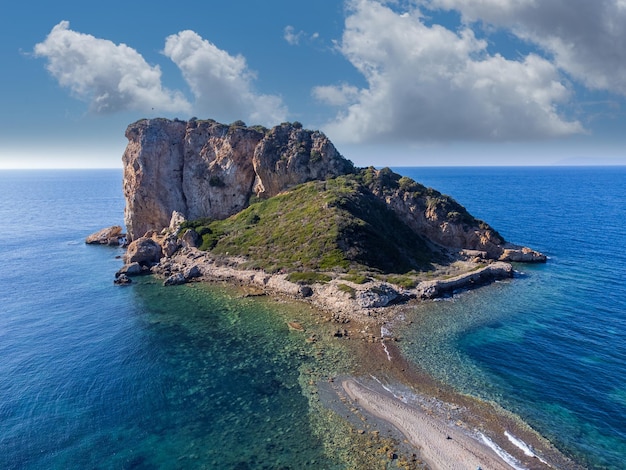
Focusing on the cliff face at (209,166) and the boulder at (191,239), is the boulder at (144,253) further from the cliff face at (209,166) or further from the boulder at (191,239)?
the cliff face at (209,166)

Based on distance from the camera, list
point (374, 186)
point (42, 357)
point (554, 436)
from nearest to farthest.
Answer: point (554, 436) → point (42, 357) → point (374, 186)

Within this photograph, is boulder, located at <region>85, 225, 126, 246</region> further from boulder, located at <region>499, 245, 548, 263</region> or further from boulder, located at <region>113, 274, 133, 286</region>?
boulder, located at <region>499, 245, 548, 263</region>

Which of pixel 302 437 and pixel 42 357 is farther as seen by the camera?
pixel 42 357

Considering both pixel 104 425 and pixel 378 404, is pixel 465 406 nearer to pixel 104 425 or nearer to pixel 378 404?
pixel 378 404

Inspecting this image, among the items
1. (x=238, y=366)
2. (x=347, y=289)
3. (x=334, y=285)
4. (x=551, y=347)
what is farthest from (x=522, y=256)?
(x=238, y=366)

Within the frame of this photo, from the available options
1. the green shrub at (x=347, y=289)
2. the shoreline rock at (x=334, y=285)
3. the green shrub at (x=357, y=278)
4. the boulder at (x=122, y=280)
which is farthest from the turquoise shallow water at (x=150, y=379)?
the green shrub at (x=357, y=278)

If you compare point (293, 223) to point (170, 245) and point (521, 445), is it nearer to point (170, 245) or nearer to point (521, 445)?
point (170, 245)

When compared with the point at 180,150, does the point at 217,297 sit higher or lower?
lower

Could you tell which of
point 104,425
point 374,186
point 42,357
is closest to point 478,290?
point 374,186
